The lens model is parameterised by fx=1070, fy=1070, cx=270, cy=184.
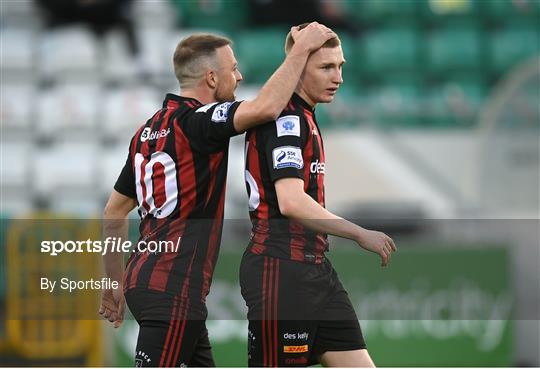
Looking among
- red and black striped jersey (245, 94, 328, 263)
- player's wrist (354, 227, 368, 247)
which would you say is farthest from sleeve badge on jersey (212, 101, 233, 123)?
player's wrist (354, 227, 368, 247)

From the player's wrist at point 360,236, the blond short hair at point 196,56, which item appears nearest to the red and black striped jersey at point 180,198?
the blond short hair at point 196,56

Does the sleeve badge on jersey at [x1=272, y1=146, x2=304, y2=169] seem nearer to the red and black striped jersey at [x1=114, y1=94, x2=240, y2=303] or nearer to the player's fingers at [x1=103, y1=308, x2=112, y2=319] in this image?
the red and black striped jersey at [x1=114, y1=94, x2=240, y2=303]

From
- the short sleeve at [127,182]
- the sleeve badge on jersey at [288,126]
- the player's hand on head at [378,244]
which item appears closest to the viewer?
the player's hand on head at [378,244]

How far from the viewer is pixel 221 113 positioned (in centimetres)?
365

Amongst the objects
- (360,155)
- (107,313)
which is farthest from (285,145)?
(360,155)

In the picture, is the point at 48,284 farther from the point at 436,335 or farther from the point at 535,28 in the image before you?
the point at 535,28

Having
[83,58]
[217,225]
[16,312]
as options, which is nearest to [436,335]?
[16,312]

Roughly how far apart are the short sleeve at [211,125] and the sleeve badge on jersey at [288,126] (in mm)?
147

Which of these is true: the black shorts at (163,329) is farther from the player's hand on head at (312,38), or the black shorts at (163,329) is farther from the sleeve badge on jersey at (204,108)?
the player's hand on head at (312,38)

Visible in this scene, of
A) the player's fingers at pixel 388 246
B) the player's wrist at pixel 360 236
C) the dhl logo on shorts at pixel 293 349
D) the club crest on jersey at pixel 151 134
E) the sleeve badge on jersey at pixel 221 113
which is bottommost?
the dhl logo on shorts at pixel 293 349

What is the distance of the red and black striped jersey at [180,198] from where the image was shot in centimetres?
377

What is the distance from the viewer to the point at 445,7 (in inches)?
388

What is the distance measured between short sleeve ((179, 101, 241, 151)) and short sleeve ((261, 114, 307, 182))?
0.12m

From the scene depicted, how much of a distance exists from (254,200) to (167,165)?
1.11ft
